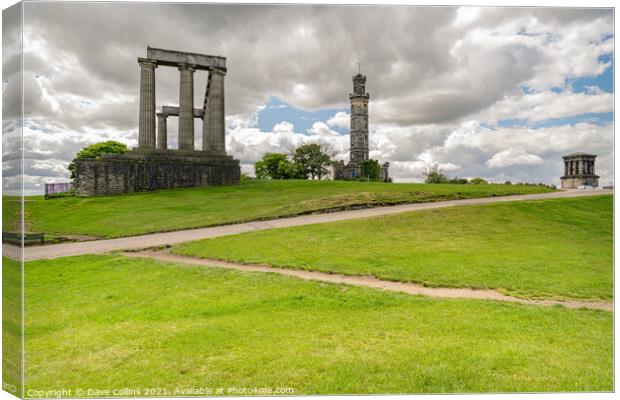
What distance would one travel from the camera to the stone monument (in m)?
28.5

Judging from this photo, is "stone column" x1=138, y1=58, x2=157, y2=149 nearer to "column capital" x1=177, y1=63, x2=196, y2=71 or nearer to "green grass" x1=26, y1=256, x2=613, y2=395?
"column capital" x1=177, y1=63, x2=196, y2=71

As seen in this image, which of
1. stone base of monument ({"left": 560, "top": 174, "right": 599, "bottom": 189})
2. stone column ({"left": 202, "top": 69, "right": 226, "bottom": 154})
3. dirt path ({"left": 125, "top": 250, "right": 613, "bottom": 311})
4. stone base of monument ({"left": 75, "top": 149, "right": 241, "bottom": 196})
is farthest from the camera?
stone column ({"left": 202, "top": 69, "right": 226, "bottom": 154})

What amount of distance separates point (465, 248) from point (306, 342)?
9.25 m

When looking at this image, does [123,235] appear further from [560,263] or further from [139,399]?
[560,263]

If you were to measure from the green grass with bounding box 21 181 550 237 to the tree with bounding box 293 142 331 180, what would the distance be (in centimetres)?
4602

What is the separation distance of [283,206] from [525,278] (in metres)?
14.3

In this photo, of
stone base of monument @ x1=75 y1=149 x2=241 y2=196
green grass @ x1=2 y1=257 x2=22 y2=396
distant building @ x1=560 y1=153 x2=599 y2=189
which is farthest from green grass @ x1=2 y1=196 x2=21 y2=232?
stone base of monument @ x1=75 y1=149 x2=241 y2=196

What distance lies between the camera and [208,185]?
107 ft

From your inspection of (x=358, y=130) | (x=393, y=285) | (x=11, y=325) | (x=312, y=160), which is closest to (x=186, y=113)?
(x=393, y=285)

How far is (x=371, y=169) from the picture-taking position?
74.9 metres

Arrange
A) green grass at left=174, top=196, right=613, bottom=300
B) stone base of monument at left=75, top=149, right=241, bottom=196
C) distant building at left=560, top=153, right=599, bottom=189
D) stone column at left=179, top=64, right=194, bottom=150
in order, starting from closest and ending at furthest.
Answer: distant building at left=560, top=153, right=599, bottom=189
green grass at left=174, top=196, right=613, bottom=300
stone base of monument at left=75, top=149, right=241, bottom=196
stone column at left=179, top=64, right=194, bottom=150

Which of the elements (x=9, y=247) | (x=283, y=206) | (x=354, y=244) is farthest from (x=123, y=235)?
(x=9, y=247)

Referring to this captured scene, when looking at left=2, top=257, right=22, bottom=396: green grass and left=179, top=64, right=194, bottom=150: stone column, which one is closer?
left=2, top=257, right=22, bottom=396: green grass

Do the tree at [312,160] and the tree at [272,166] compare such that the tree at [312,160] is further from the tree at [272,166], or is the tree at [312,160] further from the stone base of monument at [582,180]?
the stone base of monument at [582,180]
